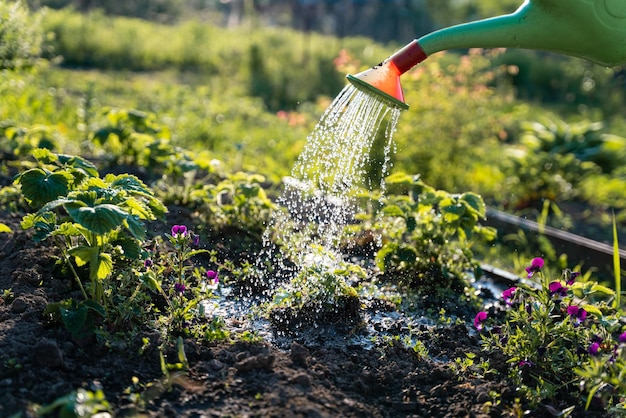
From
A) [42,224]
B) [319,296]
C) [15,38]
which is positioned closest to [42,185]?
[42,224]

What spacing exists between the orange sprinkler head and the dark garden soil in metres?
0.96

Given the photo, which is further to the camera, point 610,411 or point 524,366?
point 524,366

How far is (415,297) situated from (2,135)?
293 cm

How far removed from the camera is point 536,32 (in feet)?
8.89

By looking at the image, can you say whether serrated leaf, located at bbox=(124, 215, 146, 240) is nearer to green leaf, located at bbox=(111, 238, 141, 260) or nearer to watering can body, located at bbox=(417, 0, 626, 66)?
green leaf, located at bbox=(111, 238, 141, 260)

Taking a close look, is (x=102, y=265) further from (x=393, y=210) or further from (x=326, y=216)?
(x=326, y=216)

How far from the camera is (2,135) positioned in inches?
189

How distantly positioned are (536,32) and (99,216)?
168cm

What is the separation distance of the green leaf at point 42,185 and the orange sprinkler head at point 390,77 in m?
1.13

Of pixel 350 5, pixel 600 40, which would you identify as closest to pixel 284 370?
pixel 600 40

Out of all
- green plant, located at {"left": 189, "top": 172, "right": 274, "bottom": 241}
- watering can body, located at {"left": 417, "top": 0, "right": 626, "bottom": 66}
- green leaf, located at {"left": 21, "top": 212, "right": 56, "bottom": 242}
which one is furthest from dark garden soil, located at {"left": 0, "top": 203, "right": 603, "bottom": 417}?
watering can body, located at {"left": 417, "top": 0, "right": 626, "bottom": 66}

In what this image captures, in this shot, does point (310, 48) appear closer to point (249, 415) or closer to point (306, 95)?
point (306, 95)

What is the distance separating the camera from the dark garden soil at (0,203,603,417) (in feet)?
7.62

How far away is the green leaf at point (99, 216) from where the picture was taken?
2.34m
